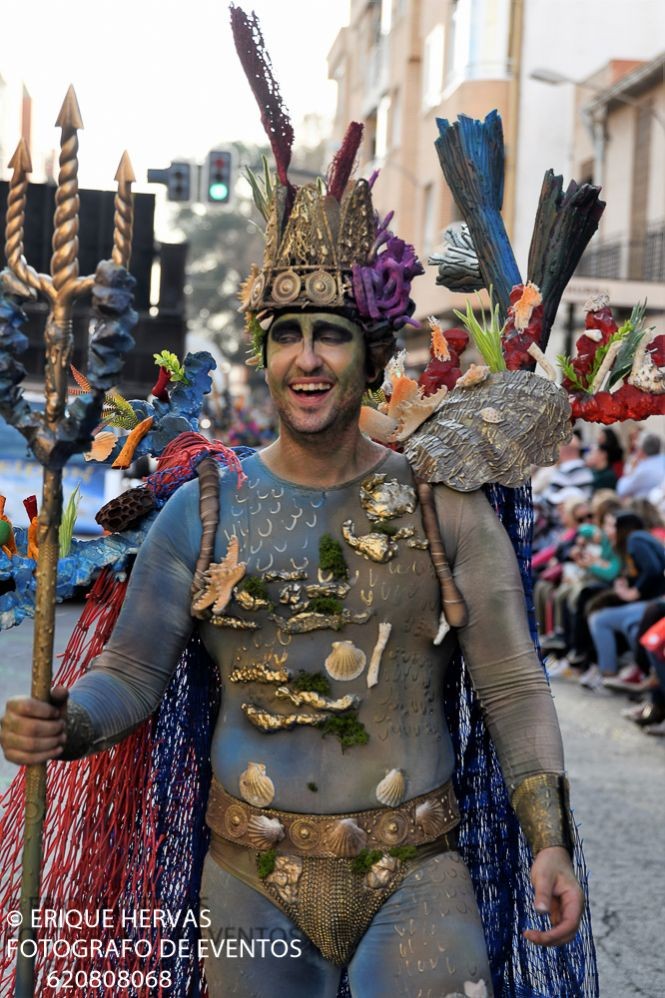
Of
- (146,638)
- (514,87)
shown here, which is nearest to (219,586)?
(146,638)

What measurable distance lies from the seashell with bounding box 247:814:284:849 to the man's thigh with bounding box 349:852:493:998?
0.75 feet

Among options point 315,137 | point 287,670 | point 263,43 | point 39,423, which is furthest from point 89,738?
point 315,137

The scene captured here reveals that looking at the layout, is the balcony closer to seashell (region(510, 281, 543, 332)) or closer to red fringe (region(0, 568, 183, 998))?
seashell (region(510, 281, 543, 332))

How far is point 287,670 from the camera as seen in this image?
2.85m

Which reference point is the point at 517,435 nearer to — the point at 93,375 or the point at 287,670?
the point at 287,670

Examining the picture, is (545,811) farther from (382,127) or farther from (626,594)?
(382,127)

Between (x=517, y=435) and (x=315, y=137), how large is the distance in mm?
61516

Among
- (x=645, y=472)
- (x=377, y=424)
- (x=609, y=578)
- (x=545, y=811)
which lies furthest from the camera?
(x=645, y=472)

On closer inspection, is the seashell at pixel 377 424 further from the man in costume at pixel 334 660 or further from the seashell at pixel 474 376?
the man in costume at pixel 334 660

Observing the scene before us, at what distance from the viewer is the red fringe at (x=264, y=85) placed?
9.93 feet

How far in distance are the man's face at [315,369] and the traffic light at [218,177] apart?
1635cm

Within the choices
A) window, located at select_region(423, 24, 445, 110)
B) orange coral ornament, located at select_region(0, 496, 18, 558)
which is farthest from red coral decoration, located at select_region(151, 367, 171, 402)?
window, located at select_region(423, 24, 445, 110)

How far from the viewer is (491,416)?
3148 millimetres

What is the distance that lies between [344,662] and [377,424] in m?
0.69
